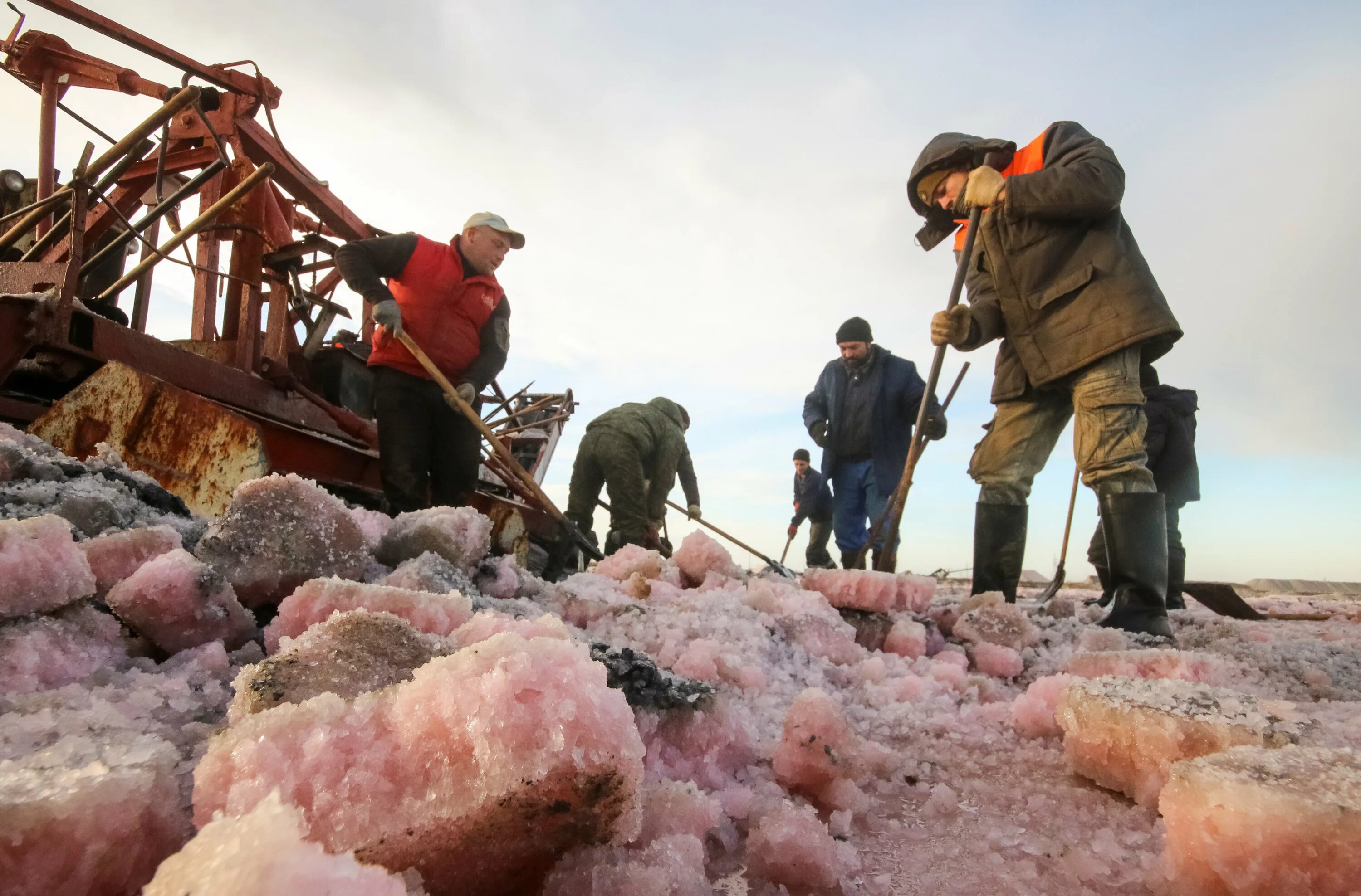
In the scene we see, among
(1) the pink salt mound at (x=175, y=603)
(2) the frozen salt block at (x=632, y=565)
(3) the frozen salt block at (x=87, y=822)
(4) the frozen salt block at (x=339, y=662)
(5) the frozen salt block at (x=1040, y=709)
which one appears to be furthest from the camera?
(2) the frozen salt block at (x=632, y=565)

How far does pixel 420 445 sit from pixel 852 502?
3495 mm

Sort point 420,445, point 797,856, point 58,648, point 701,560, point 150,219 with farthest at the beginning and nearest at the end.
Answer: point 420,445 → point 150,219 → point 701,560 → point 58,648 → point 797,856

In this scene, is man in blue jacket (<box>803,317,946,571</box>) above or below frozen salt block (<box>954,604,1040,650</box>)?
above

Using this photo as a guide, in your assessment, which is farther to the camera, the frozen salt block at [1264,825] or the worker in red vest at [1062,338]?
the worker in red vest at [1062,338]

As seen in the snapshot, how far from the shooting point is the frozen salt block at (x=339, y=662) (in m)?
0.72

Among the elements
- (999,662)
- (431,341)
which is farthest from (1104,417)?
(431,341)

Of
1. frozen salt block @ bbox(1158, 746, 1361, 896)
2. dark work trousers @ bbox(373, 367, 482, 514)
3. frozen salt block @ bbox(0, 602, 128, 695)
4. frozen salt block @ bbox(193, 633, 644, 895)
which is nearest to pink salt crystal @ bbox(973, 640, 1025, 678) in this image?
frozen salt block @ bbox(1158, 746, 1361, 896)

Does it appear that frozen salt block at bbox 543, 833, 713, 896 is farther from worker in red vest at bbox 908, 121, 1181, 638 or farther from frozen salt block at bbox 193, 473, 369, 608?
worker in red vest at bbox 908, 121, 1181, 638

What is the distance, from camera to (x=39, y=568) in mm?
921

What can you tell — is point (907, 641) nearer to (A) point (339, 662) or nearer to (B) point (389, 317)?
(A) point (339, 662)

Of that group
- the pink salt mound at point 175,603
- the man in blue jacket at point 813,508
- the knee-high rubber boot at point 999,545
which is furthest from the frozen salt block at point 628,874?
the man in blue jacket at point 813,508

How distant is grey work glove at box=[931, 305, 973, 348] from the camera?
292 centimetres

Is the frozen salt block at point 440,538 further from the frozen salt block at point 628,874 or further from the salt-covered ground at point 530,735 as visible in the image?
the frozen salt block at point 628,874

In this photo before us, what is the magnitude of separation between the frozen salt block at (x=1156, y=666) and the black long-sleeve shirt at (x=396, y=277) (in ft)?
10.8
